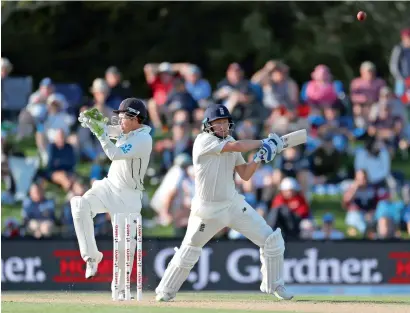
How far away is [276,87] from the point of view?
768 inches

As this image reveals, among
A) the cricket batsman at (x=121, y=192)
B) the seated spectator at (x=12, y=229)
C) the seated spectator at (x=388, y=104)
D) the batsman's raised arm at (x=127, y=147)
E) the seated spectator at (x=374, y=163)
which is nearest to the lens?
the batsman's raised arm at (x=127, y=147)

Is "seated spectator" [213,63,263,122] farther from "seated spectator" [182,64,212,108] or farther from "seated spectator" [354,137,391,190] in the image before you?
"seated spectator" [354,137,391,190]

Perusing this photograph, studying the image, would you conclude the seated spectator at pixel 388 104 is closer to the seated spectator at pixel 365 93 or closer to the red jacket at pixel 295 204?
the seated spectator at pixel 365 93

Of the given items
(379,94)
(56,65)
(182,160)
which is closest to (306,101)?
(379,94)

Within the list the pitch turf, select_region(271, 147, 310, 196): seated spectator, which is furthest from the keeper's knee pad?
select_region(271, 147, 310, 196): seated spectator

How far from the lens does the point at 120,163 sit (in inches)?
491

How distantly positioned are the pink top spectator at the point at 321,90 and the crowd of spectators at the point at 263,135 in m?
0.01

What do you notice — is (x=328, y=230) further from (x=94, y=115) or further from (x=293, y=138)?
(x=94, y=115)

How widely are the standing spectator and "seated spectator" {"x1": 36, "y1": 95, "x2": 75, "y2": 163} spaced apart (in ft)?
15.6

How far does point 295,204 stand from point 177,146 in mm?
1970

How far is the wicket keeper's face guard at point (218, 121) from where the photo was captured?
1228cm

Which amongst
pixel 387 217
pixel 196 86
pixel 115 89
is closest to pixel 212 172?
pixel 387 217

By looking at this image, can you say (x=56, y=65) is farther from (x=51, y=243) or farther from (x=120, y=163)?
(x=120, y=163)

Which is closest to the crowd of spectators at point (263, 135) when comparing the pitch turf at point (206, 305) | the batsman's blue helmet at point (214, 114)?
the pitch turf at point (206, 305)
